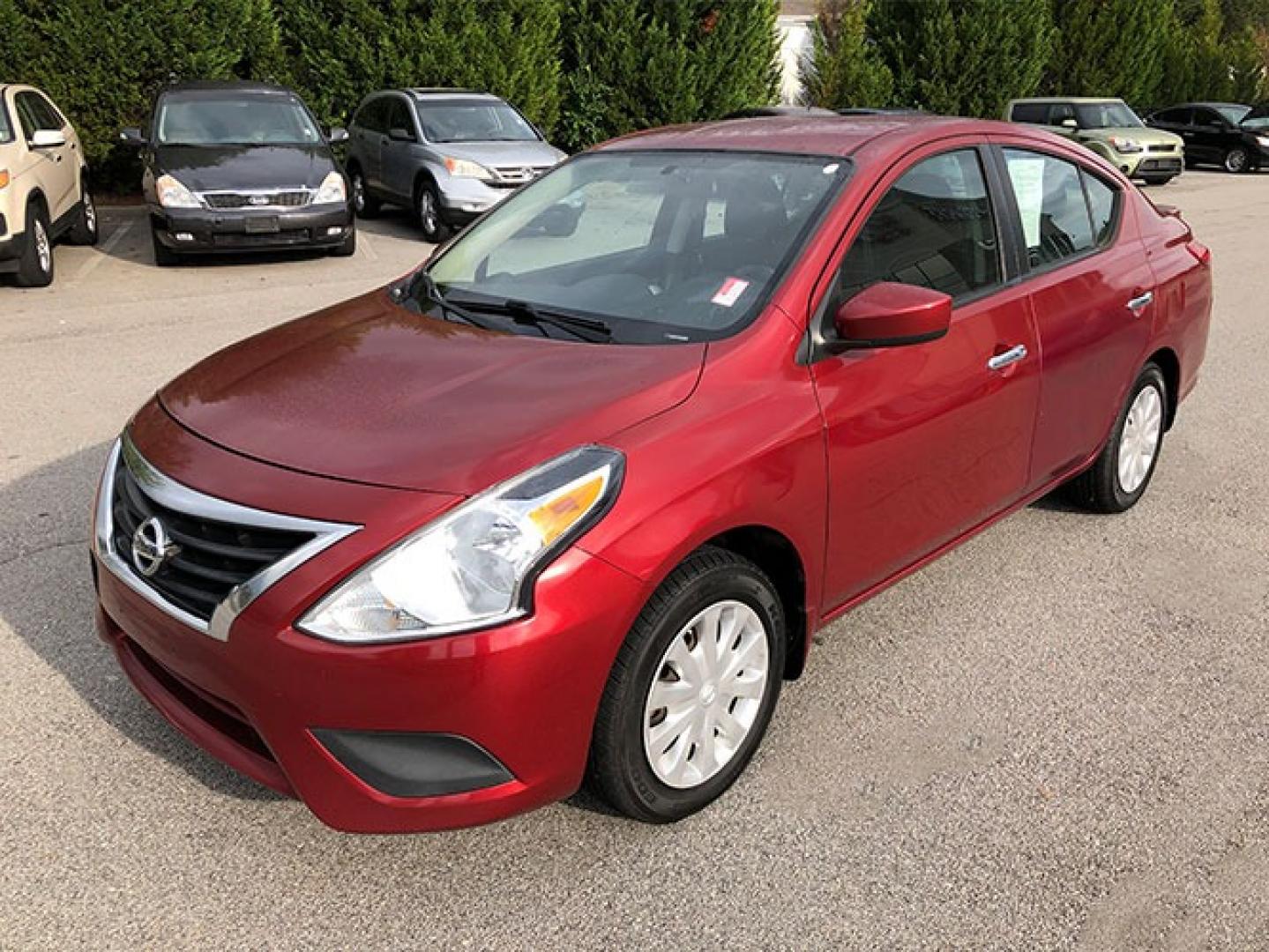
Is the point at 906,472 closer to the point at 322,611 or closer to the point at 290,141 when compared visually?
Answer: the point at 322,611

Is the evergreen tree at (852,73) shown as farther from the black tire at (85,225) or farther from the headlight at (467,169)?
the black tire at (85,225)

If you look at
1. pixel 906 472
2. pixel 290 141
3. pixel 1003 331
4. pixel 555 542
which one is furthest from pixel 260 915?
pixel 290 141

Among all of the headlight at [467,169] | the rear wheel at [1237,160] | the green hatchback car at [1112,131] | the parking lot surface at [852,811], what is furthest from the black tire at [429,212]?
the rear wheel at [1237,160]

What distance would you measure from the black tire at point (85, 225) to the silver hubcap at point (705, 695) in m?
10.9

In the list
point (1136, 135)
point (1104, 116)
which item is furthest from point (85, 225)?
point (1136, 135)

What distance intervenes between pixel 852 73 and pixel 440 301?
67.8 ft

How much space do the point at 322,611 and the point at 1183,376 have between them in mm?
4044

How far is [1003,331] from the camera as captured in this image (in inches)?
140

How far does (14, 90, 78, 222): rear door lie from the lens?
9.70m

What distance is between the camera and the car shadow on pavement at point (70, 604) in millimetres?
3043

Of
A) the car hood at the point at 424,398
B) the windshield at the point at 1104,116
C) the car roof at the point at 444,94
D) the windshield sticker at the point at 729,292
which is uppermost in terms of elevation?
the windshield sticker at the point at 729,292

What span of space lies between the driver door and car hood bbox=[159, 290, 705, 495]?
523 mm

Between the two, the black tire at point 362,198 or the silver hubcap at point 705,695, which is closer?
the silver hubcap at point 705,695

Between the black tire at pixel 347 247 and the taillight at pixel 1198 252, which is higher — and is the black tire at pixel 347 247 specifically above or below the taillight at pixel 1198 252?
below
